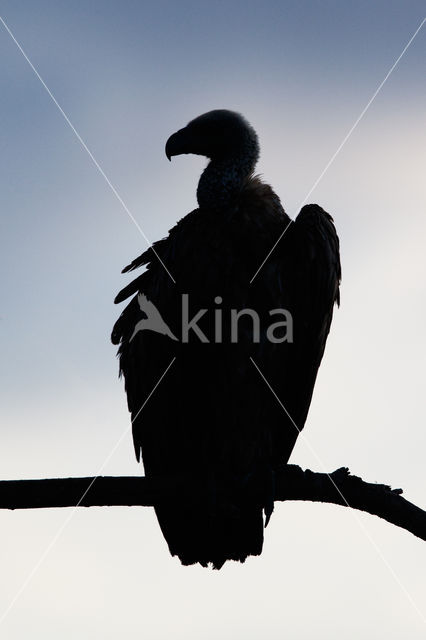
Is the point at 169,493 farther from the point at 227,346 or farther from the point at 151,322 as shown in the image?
the point at 151,322

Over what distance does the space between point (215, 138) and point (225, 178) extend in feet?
1.71

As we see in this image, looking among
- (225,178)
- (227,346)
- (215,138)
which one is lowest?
(227,346)

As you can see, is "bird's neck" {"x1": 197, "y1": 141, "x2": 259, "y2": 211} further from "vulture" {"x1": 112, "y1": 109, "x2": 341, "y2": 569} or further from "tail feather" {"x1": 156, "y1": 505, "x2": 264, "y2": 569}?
"tail feather" {"x1": 156, "y1": 505, "x2": 264, "y2": 569}

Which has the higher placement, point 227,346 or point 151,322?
point 227,346

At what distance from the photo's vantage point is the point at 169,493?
11.7 ft

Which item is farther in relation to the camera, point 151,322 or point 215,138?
point 215,138

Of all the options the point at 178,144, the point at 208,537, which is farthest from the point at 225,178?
the point at 208,537

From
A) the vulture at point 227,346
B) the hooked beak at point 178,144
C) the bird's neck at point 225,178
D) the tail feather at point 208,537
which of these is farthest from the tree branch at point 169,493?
the hooked beak at point 178,144

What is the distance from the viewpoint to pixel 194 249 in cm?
529

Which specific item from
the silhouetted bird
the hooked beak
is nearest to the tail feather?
the silhouetted bird

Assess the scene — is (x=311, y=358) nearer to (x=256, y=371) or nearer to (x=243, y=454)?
(x=256, y=371)

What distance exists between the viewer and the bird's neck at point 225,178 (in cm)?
582

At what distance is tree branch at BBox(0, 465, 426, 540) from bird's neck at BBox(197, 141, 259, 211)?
2.32 metres

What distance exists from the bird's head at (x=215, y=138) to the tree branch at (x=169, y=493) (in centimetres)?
300
